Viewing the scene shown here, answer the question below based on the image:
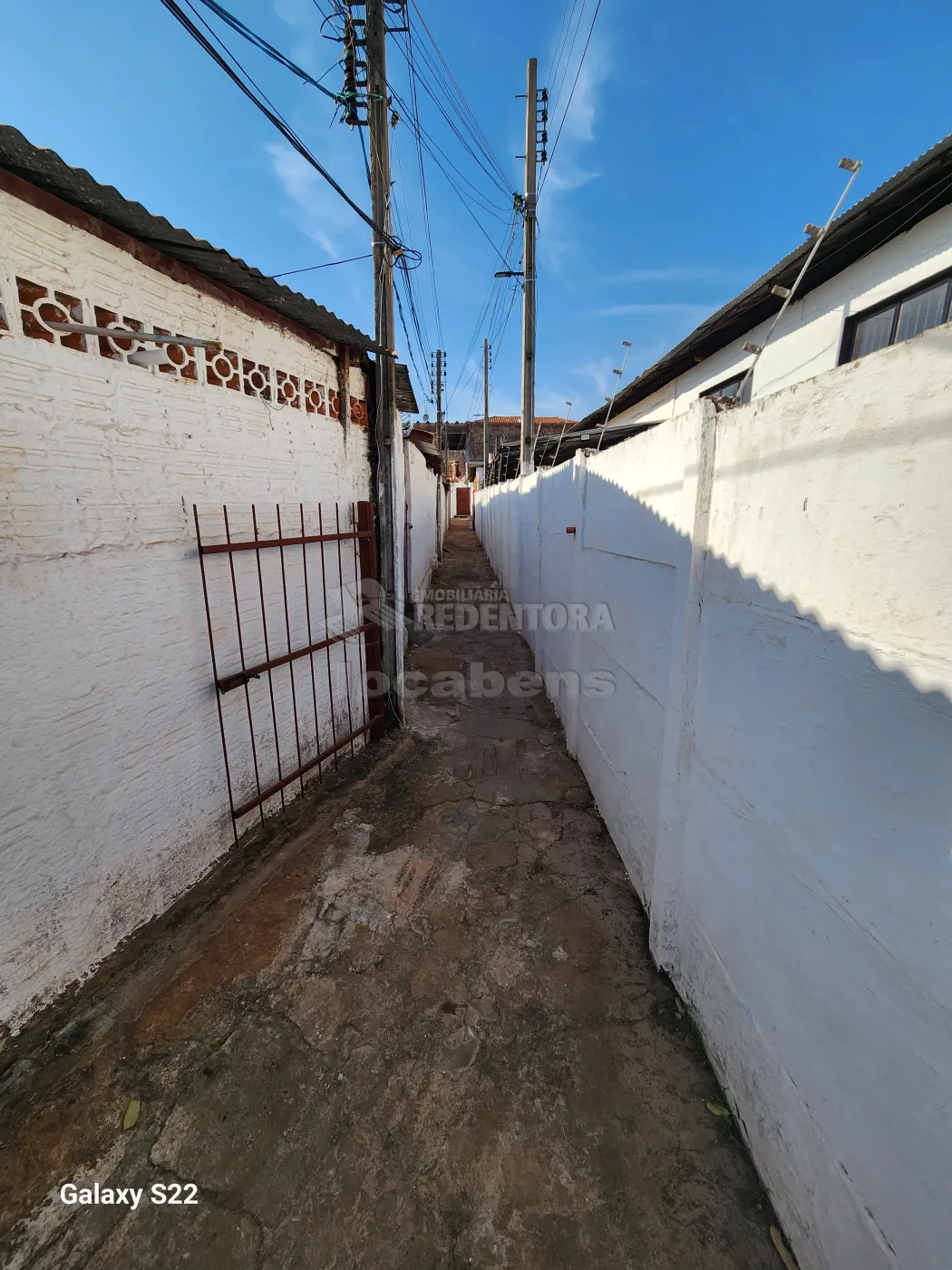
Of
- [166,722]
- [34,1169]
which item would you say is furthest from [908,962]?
[166,722]

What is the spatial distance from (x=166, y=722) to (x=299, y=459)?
1.98m

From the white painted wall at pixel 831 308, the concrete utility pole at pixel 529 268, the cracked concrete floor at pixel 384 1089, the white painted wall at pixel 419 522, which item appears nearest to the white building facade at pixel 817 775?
the cracked concrete floor at pixel 384 1089

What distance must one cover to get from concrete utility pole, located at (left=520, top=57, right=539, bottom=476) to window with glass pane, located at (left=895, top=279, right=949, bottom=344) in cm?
545

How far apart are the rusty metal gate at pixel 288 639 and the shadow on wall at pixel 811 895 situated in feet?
8.04

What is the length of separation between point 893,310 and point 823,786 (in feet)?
14.8

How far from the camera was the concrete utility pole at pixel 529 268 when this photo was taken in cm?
866

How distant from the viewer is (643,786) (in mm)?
2613

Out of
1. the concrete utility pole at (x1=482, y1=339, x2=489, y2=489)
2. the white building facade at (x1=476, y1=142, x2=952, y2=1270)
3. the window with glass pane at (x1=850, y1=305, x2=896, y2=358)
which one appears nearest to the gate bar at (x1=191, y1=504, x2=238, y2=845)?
the white building facade at (x1=476, y1=142, x2=952, y2=1270)

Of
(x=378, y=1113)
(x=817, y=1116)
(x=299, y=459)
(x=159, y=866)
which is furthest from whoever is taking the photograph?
(x=299, y=459)

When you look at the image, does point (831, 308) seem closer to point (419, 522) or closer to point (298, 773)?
point (298, 773)

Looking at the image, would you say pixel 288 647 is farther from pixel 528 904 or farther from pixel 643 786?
pixel 643 786

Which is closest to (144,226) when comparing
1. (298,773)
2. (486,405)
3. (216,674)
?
(216,674)

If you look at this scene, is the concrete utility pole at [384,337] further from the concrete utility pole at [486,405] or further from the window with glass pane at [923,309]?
the concrete utility pole at [486,405]

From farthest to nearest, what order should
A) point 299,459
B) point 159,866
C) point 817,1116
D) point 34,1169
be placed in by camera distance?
point 299,459
point 159,866
point 34,1169
point 817,1116
